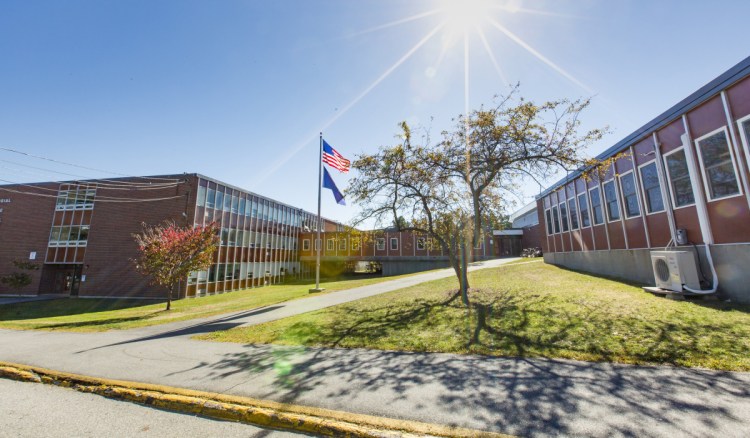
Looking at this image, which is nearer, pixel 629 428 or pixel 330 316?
pixel 629 428

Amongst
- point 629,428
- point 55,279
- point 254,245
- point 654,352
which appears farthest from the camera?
point 254,245

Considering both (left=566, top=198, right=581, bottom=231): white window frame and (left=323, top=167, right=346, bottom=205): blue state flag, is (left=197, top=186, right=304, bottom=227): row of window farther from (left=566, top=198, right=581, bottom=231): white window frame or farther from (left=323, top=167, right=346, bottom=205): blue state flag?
(left=566, top=198, right=581, bottom=231): white window frame

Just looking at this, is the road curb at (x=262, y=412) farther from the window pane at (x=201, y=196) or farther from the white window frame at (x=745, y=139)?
the window pane at (x=201, y=196)

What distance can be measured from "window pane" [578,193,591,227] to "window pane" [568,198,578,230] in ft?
2.36

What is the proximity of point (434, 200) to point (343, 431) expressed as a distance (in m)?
12.0

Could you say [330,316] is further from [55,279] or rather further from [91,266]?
[55,279]

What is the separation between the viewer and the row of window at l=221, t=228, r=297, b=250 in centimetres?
3066

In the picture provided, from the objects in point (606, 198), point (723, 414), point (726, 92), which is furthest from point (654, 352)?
point (606, 198)

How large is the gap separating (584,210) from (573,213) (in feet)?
5.32

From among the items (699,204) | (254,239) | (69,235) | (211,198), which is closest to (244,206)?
(254,239)

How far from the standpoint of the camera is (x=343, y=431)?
3.66 meters

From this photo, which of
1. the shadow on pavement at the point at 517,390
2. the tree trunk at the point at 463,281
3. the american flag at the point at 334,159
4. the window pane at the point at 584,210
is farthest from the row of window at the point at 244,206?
the window pane at the point at 584,210

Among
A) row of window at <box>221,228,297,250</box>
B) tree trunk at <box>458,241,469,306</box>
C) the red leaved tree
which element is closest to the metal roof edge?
tree trunk at <box>458,241,469,306</box>

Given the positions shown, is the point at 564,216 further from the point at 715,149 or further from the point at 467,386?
the point at 467,386
